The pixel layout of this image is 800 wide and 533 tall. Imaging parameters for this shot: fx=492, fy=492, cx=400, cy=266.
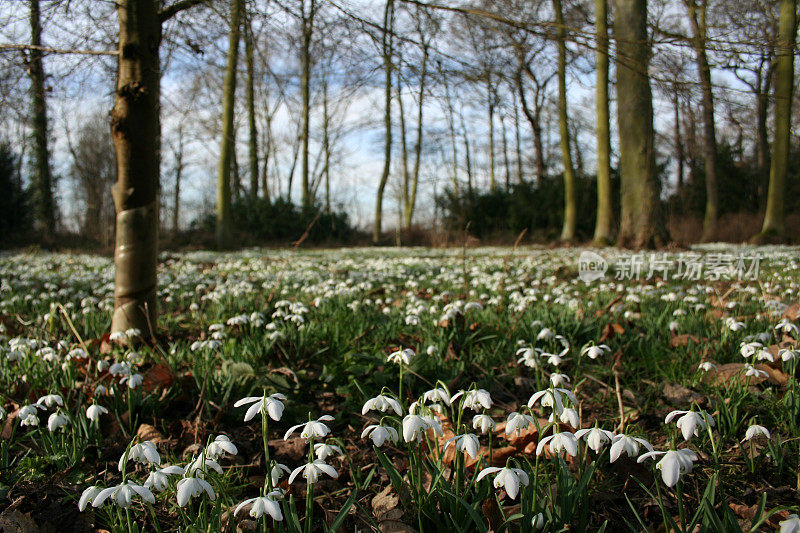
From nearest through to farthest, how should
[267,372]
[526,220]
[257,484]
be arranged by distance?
[257,484] < [267,372] < [526,220]

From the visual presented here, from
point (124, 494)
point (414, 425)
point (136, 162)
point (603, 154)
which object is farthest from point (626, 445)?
point (603, 154)

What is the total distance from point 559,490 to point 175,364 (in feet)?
7.23

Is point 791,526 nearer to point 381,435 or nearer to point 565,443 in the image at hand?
point 565,443

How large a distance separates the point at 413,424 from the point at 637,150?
425 inches

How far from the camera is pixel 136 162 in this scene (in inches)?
126

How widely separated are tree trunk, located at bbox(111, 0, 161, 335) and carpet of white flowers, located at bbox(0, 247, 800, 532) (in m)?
0.33

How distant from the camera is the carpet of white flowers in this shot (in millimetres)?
1320

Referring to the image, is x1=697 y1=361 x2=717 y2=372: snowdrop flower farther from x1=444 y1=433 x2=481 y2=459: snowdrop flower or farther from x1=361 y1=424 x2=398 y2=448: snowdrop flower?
x1=361 y1=424 x2=398 y2=448: snowdrop flower

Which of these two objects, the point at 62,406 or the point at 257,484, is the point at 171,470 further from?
the point at 62,406

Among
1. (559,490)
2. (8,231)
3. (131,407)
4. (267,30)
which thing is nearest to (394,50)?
(267,30)

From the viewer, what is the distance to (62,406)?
2.23m

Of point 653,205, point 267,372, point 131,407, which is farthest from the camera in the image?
point 653,205

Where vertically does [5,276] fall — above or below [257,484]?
above

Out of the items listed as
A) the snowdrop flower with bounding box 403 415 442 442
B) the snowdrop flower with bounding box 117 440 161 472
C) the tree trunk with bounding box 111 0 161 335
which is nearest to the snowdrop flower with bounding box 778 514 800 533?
the snowdrop flower with bounding box 403 415 442 442
